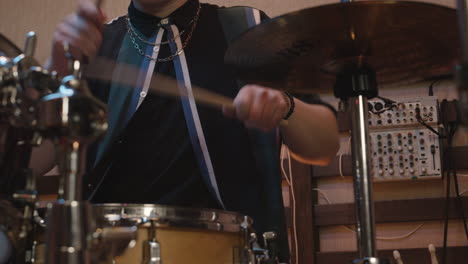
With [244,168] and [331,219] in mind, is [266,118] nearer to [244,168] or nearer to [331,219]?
[244,168]

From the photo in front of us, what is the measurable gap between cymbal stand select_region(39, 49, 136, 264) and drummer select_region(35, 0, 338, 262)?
74 centimetres

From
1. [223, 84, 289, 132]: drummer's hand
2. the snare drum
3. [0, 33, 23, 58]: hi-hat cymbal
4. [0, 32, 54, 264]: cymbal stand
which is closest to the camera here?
[0, 32, 54, 264]: cymbal stand

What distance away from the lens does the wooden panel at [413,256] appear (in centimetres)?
226

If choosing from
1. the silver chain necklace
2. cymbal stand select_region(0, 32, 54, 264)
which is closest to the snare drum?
cymbal stand select_region(0, 32, 54, 264)

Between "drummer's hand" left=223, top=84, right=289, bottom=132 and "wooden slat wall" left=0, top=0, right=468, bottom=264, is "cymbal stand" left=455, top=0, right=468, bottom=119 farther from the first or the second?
"wooden slat wall" left=0, top=0, right=468, bottom=264

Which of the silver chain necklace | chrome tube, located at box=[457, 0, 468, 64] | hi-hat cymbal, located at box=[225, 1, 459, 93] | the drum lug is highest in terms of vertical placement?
the silver chain necklace

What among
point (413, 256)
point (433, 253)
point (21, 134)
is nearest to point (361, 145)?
point (21, 134)

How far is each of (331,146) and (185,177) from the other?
378mm

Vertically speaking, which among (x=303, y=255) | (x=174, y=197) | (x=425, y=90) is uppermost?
(x=425, y=90)

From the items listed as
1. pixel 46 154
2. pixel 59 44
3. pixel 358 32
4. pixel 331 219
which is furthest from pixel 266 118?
pixel 331 219

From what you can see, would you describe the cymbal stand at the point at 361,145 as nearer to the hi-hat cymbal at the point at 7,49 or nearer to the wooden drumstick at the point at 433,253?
the hi-hat cymbal at the point at 7,49

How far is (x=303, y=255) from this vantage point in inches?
94.8

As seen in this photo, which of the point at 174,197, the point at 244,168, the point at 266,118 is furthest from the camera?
the point at 244,168

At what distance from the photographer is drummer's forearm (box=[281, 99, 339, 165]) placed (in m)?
1.43
